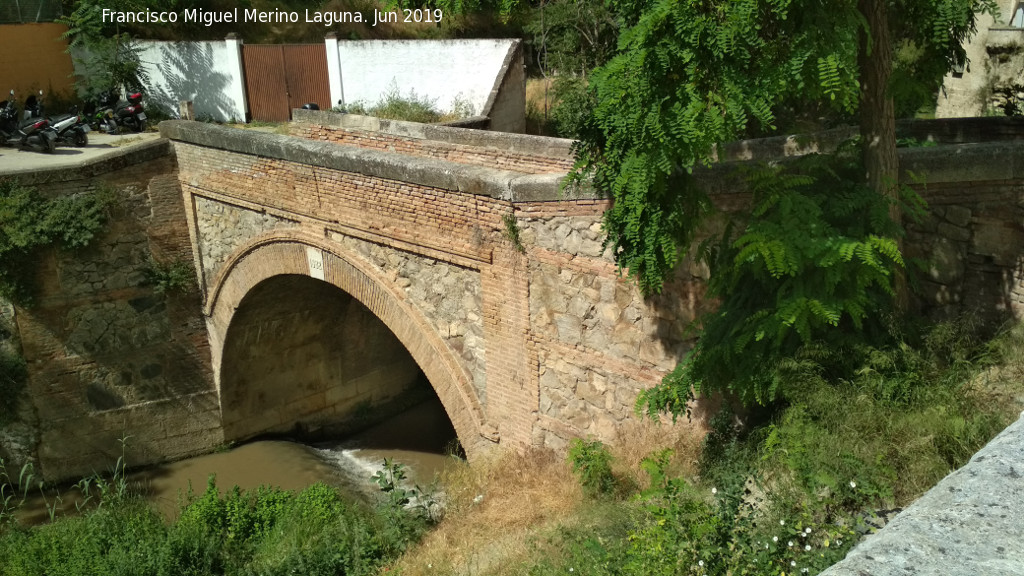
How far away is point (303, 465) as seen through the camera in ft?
40.8

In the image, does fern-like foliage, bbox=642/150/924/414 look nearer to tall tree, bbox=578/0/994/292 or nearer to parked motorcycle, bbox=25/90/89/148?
tall tree, bbox=578/0/994/292

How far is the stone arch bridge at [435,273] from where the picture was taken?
6.96 metres

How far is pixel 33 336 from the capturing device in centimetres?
1133

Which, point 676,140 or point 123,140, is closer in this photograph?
point 676,140

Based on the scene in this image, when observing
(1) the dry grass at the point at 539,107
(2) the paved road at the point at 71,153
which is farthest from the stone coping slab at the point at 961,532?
(1) the dry grass at the point at 539,107

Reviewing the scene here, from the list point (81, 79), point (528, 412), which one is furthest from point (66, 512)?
point (81, 79)

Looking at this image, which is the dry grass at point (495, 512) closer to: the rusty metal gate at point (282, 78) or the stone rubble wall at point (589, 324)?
the stone rubble wall at point (589, 324)

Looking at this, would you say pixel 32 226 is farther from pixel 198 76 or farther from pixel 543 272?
pixel 543 272

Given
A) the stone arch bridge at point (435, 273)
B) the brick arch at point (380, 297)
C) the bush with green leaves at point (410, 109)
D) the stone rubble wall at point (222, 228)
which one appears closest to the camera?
the stone arch bridge at point (435, 273)

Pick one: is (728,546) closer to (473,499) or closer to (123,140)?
(473,499)

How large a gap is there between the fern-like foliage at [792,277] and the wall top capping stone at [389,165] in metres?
1.56

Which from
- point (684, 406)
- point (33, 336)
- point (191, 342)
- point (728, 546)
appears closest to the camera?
point (728, 546)

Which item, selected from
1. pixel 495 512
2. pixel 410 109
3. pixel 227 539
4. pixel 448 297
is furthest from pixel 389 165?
pixel 410 109

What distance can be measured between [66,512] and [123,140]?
620 centimetres
